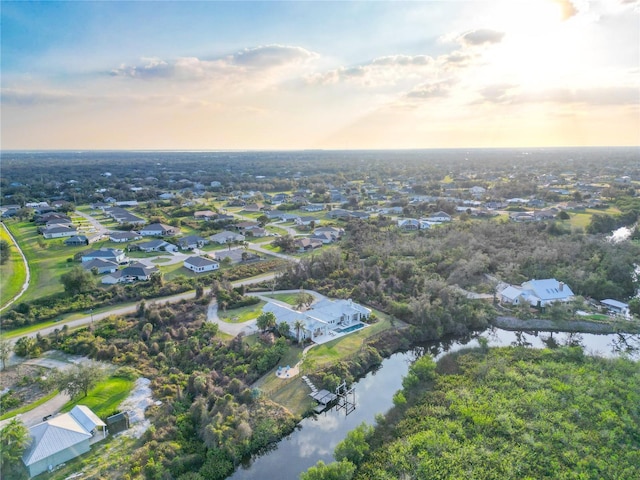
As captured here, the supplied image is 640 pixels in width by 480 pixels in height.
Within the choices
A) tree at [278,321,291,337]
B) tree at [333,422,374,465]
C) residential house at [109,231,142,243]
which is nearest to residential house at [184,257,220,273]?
residential house at [109,231,142,243]

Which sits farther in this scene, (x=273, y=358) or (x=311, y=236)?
(x=311, y=236)

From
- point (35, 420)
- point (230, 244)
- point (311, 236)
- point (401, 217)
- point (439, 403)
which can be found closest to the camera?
point (35, 420)

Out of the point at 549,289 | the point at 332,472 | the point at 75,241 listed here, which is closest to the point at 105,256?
the point at 75,241

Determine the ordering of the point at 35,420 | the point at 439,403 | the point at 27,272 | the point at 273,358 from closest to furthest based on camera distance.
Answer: the point at 35,420
the point at 439,403
the point at 273,358
the point at 27,272

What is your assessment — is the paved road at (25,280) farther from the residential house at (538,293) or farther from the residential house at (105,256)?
the residential house at (538,293)

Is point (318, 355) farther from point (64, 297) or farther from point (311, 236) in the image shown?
point (311, 236)

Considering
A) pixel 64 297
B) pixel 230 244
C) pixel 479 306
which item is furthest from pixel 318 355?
pixel 230 244

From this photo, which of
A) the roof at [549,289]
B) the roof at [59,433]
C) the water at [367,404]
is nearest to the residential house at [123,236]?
the roof at [59,433]
